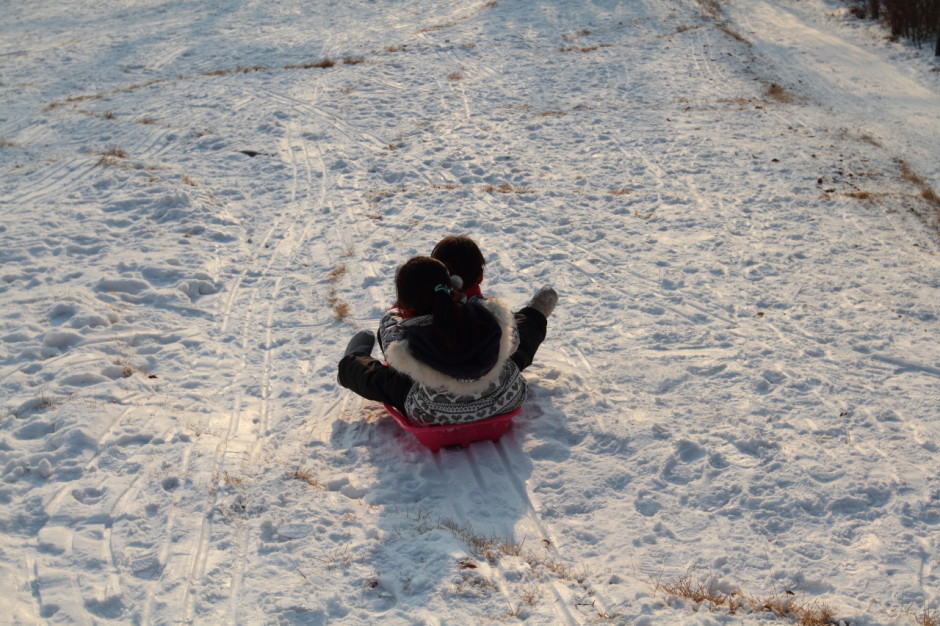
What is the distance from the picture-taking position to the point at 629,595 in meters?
3.85

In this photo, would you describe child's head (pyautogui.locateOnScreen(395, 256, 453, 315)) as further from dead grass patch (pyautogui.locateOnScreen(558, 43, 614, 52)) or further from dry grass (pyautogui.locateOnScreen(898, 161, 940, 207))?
dead grass patch (pyautogui.locateOnScreen(558, 43, 614, 52))

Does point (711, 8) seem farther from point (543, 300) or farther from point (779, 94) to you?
point (543, 300)

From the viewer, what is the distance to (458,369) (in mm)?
4406

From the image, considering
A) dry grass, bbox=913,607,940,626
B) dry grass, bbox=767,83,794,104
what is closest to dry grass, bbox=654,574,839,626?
dry grass, bbox=913,607,940,626

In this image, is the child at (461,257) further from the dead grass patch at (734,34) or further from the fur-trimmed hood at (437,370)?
the dead grass patch at (734,34)

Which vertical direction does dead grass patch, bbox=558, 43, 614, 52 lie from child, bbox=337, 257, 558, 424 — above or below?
above

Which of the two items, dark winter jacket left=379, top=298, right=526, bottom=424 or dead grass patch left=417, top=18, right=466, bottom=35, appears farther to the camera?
dead grass patch left=417, top=18, right=466, bottom=35

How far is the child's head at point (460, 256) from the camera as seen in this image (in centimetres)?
505

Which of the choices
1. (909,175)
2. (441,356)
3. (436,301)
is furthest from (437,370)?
(909,175)

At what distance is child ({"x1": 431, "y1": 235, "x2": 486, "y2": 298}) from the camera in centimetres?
505

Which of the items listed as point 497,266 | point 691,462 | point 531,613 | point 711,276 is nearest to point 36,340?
point 497,266

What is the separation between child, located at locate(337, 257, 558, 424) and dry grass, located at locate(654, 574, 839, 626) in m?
1.45

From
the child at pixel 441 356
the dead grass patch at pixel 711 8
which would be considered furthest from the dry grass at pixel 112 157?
the dead grass patch at pixel 711 8

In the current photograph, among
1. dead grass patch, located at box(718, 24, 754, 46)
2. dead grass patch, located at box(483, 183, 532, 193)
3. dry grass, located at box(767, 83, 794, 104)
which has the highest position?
dead grass patch, located at box(718, 24, 754, 46)
